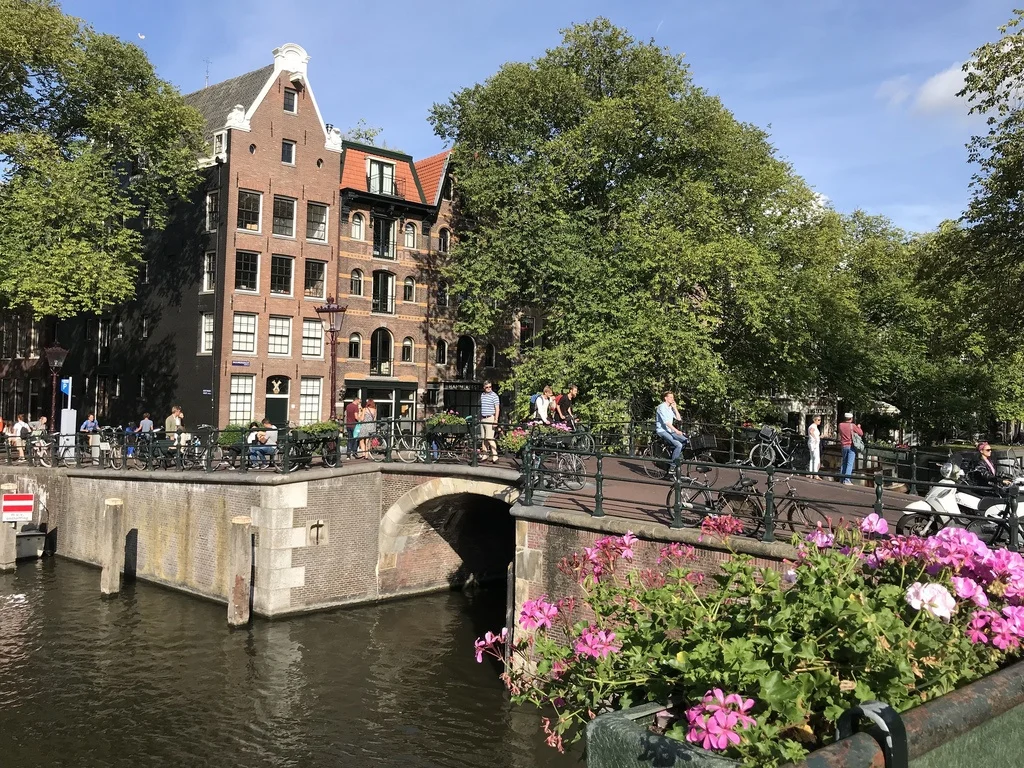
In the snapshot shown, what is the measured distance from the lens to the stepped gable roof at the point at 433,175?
34.2m

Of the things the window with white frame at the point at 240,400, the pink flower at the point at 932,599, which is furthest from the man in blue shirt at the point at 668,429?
the window with white frame at the point at 240,400

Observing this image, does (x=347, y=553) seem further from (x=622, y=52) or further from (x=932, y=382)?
(x=932, y=382)

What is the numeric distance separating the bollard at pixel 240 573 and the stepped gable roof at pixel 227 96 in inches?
743

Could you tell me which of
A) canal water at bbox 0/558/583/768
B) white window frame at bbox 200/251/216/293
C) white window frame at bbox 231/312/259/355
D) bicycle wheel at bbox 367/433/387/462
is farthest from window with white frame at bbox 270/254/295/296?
canal water at bbox 0/558/583/768

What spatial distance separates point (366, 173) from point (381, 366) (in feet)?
25.4

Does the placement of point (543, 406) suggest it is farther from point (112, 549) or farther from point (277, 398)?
point (277, 398)

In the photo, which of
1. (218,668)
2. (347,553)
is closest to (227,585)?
(347,553)

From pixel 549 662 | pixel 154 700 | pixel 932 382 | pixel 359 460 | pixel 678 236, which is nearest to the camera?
pixel 549 662

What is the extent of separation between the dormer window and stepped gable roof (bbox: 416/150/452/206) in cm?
621

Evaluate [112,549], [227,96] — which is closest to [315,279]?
[227,96]

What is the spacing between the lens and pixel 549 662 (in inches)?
119

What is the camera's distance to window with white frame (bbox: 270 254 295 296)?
29906 mm

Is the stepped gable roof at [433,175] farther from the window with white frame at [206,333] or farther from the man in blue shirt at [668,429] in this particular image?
the man in blue shirt at [668,429]

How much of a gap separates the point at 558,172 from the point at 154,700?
796 inches
